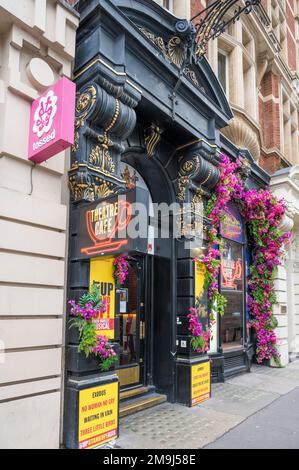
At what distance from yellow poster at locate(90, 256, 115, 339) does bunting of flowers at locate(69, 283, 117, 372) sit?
18cm

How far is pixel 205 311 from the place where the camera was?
7602 mm

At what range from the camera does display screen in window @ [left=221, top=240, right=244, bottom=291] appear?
959 centimetres

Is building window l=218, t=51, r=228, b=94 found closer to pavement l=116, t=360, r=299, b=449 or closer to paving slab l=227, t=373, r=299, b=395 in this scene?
paving slab l=227, t=373, r=299, b=395

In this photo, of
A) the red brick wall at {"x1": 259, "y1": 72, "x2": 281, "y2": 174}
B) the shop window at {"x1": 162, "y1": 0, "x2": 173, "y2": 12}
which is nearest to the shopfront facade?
the shop window at {"x1": 162, "y1": 0, "x2": 173, "y2": 12}

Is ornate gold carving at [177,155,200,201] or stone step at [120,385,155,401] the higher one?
ornate gold carving at [177,155,200,201]

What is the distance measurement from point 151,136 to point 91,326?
3.71 m

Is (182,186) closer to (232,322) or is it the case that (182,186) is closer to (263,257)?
(232,322)

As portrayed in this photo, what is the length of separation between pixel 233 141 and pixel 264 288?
416 centimetres

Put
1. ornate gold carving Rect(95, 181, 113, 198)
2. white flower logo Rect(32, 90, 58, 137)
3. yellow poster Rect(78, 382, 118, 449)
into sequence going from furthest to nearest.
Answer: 1. ornate gold carving Rect(95, 181, 113, 198)
2. yellow poster Rect(78, 382, 118, 449)
3. white flower logo Rect(32, 90, 58, 137)

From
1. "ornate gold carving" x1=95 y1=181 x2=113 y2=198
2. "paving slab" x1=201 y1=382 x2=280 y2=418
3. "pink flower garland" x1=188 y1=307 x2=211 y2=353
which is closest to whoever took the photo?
"ornate gold carving" x1=95 y1=181 x2=113 y2=198

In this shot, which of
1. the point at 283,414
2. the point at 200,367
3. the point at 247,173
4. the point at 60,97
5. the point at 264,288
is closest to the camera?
the point at 60,97


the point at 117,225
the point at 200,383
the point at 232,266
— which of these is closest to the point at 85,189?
the point at 117,225
